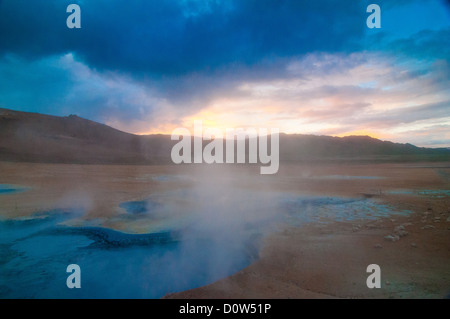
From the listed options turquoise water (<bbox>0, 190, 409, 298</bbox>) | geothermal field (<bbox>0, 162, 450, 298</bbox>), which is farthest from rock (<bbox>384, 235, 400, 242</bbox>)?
turquoise water (<bbox>0, 190, 409, 298</bbox>)

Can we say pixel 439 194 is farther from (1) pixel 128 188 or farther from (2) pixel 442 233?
(1) pixel 128 188

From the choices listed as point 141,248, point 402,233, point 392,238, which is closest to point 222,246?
point 141,248

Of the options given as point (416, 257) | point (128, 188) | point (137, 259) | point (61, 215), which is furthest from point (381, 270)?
point (128, 188)

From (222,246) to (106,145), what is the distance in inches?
2155

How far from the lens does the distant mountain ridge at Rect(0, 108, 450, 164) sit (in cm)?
3759

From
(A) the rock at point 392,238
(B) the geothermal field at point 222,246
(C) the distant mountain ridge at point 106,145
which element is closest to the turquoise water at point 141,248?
(B) the geothermal field at point 222,246

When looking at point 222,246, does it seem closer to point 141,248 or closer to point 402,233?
point 141,248

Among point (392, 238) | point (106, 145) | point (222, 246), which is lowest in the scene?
point (222, 246)

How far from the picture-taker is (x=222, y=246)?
736cm

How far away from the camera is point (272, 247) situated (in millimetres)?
6961
